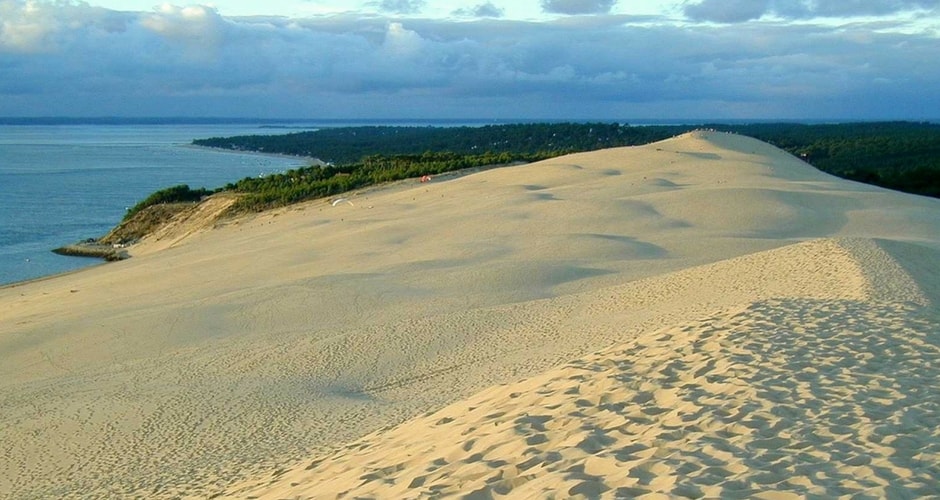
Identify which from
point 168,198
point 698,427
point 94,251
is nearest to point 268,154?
point 168,198

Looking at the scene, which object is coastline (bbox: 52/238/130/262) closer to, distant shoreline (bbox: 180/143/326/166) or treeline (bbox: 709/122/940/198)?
treeline (bbox: 709/122/940/198)

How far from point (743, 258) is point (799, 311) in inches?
284

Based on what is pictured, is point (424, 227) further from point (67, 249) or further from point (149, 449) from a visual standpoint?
point (67, 249)

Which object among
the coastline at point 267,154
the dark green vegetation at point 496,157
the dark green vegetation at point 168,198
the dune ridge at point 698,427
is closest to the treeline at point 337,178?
the dark green vegetation at point 496,157

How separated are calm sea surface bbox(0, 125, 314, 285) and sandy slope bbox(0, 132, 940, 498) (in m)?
14.5

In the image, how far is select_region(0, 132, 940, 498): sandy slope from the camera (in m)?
6.24

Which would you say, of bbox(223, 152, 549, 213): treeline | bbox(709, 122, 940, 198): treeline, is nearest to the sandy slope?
bbox(223, 152, 549, 213): treeline

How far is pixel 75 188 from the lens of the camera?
70938 millimetres

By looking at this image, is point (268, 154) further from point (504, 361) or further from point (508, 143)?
point (504, 361)

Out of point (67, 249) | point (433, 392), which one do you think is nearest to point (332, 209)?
point (67, 249)

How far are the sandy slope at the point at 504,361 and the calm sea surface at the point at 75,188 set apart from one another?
14.5 m

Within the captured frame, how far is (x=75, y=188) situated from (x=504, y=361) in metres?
66.1

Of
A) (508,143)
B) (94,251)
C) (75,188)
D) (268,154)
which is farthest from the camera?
(268,154)

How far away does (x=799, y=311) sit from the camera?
10.5 metres
